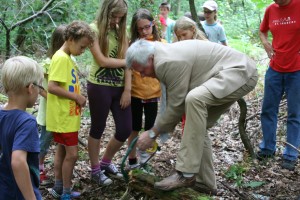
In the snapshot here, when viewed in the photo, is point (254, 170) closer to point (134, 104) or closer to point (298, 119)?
point (298, 119)

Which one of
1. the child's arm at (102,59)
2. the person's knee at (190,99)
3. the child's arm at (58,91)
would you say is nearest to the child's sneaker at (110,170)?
the child's arm at (58,91)

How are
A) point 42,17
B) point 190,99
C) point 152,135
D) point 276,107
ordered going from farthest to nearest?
1. point 42,17
2. point 276,107
3. point 152,135
4. point 190,99

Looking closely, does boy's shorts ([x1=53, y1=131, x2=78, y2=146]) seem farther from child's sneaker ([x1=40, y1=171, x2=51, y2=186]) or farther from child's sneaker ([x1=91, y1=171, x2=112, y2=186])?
child's sneaker ([x1=40, y1=171, x2=51, y2=186])

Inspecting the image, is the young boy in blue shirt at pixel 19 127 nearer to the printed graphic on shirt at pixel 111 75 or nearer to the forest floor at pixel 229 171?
the forest floor at pixel 229 171

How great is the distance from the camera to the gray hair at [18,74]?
2.22 metres

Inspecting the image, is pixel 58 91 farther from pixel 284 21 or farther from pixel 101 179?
pixel 284 21

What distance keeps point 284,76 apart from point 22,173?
3627mm

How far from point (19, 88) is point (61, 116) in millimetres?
1350

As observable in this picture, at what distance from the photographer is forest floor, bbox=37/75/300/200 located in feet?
13.0

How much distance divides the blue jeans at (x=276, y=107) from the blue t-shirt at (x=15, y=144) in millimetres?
3384

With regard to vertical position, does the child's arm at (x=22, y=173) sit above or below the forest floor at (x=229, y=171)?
above

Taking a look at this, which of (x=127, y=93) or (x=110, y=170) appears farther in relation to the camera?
(x=110, y=170)

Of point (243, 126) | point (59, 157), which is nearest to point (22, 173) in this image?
point (59, 157)

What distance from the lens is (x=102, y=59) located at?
→ 3.87m
